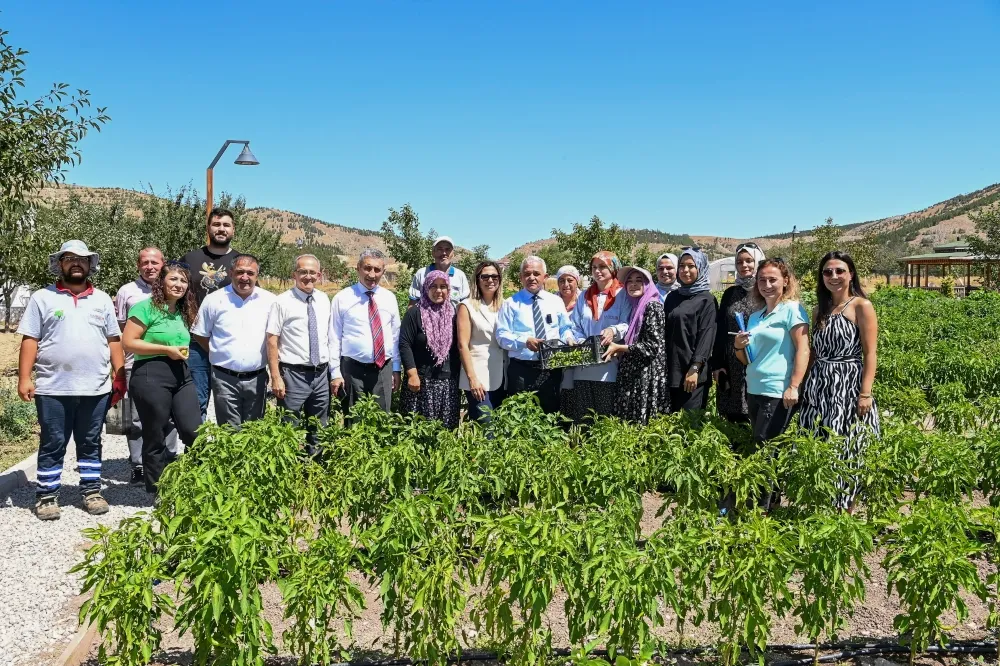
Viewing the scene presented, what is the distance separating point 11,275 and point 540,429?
28.2 feet

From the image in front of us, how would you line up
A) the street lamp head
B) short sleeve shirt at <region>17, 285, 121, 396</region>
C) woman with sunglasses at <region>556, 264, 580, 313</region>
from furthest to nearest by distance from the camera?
the street lamp head → woman with sunglasses at <region>556, 264, 580, 313</region> → short sleeve shirt at <region>17, 285, 121, 396</region>

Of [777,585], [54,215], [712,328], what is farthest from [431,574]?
[54,215]

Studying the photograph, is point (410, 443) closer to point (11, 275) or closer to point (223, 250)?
point (223, 250)

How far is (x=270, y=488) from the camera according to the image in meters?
3.70

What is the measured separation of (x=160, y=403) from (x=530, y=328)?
2.54m

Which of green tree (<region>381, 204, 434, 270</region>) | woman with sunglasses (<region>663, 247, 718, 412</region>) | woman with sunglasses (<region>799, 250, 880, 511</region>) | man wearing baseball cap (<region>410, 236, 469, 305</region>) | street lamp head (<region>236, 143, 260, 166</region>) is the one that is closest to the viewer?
woman with sunglasses (<region>799, 250, 880, 511</region>)

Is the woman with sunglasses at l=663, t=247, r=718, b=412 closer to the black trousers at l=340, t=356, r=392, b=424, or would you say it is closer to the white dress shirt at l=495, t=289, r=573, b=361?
the white dress shirt at l=495, t=289, r=573, b=361

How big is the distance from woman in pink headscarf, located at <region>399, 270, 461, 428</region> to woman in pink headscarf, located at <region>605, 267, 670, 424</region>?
1.13 meters

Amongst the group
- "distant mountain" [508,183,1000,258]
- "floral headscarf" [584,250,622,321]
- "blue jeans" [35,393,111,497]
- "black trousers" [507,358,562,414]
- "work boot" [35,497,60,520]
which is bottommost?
"work boot" [35,497,60,520]

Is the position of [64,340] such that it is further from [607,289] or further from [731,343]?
[731,343]

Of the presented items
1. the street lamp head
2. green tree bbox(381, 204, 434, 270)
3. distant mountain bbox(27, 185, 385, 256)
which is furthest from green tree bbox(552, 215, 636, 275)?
distant mountain bbox(27, 185, 385, 256)

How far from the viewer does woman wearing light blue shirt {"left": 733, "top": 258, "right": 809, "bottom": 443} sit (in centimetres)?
448

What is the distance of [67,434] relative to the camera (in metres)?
5.05

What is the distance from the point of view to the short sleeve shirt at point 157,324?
16.1ft
